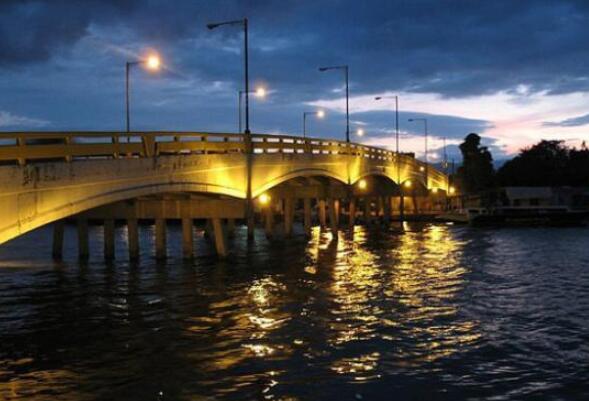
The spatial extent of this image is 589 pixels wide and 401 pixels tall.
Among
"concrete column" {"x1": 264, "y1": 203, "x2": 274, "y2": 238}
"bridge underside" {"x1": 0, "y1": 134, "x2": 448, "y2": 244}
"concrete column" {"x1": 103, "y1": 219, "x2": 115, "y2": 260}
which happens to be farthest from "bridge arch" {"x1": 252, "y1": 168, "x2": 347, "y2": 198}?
"concrete column" {"x1": 103, "y1": 219, "x2": 115, "y2": 260}

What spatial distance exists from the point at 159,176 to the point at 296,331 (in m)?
12.4

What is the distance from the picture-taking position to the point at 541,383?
44.7 feet

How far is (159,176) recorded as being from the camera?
2872cm

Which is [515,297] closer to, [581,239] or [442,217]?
[581,239]

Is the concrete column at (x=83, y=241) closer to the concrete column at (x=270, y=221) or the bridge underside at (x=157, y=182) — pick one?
the bridge underside at (x=157, y=182)

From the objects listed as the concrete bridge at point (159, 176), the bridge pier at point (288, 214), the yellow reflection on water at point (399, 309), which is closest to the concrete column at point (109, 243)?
the concrete bridge at point (159, 176)

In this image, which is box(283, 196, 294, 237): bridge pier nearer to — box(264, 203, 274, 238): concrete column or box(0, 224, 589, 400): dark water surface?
box(264, 203, 274, 238): concrete column

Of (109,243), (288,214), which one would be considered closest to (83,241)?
(109,243)

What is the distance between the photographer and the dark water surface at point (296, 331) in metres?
13.7

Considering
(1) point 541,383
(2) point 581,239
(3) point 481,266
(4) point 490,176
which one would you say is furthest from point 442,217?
(1) point 541,383

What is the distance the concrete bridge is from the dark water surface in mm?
3193

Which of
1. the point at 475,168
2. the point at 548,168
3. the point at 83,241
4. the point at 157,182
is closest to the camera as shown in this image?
the point at 157,182

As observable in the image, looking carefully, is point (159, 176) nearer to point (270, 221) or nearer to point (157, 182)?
point (157, 182)

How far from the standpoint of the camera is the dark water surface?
44.8 ft
